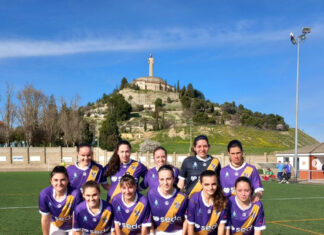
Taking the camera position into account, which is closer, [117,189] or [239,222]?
[239,222]

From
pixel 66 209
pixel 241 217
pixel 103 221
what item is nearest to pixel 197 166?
pixel 241 217

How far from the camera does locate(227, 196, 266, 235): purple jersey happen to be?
4141mm

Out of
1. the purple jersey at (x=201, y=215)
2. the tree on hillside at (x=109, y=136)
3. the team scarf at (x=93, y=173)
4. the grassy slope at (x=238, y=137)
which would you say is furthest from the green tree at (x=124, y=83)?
the purple jersey at (x=201, y=215)

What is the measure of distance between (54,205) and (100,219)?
0.66m

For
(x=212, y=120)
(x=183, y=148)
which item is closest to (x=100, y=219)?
(x=183, y=148)

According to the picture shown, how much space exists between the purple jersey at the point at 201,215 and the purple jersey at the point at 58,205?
4.91 ft

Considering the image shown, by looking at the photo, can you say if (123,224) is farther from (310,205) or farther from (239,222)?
(310,205)

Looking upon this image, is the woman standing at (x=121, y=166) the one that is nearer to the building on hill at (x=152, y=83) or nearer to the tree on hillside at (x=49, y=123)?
the tree on hillside at (x=49, y=123)

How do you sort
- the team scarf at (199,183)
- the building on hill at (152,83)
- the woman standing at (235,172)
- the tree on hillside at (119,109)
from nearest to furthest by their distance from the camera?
1. the woman standing at (235,172)
2. the team scarf at (199,183)
3. the tree on hillside at (119,109)
4. the building on hill at (152,83)

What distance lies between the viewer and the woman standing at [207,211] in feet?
13.3

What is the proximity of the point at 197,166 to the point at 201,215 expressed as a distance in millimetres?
879

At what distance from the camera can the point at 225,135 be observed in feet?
244

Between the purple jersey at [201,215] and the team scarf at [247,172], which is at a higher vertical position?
the team scarf at [247,172]

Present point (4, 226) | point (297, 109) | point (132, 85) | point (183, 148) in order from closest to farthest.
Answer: point (4, 226), point (297, 109), point (183, 148), point (132, 85)
